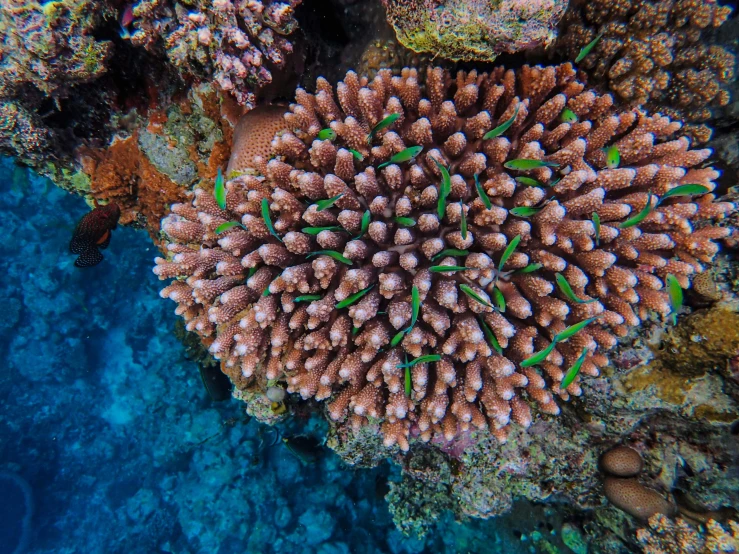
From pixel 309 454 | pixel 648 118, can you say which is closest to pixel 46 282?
pixel 309 454

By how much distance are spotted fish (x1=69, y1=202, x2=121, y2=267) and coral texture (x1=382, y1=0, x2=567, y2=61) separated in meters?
3.89

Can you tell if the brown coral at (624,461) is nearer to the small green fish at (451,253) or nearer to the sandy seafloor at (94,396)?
the small green fish at (451,253)

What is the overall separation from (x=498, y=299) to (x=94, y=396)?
420 inches

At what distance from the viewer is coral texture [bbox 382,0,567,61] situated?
9.01 feet

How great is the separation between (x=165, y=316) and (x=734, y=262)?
1005 centimetres

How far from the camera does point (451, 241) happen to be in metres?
3.11

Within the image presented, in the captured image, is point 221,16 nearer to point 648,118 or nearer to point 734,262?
point 648,118

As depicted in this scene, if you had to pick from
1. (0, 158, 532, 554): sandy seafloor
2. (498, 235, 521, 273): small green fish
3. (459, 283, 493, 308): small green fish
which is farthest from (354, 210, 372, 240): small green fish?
(0, 158, 532, 554): sandy seafloor

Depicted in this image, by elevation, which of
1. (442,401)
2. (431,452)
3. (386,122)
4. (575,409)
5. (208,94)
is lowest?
(431,452)

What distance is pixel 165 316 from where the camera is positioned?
9508mm

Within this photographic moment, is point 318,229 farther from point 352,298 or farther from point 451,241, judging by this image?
point 451,241

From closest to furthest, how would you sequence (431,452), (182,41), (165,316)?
(182,41)
(431,452)
(165,316)

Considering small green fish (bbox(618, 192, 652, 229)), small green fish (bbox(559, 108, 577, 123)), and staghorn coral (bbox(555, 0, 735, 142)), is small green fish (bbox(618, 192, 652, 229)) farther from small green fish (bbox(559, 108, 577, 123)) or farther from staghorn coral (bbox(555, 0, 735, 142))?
staghorn coral (bbox(555, 0, 735, 142))

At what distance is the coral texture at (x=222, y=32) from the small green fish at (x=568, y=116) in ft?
7.44
